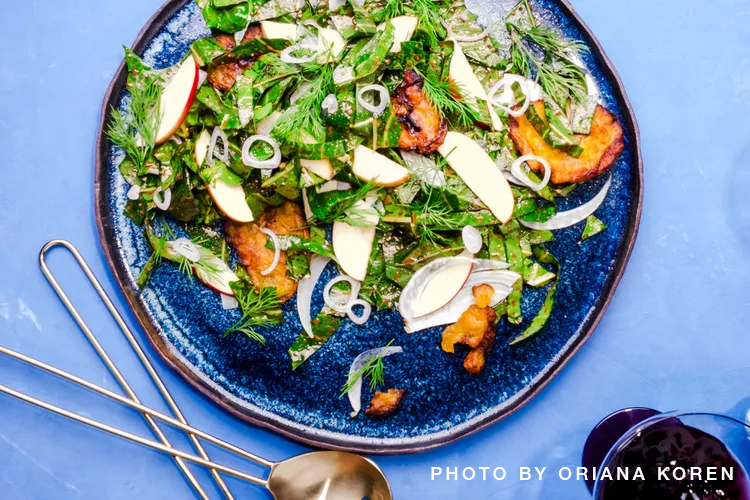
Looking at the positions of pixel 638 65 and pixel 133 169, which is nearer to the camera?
pixel 133 169

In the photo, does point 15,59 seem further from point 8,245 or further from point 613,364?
point 613,364

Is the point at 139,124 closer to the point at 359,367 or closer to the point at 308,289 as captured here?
the point at 308,289

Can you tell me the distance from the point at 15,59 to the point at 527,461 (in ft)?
8.29

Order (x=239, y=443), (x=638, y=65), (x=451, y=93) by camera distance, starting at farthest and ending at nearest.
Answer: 1. (x=638, y=65)
2. (x=239, y=443)
3. (x=451, y=93)

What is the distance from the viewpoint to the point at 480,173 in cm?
232

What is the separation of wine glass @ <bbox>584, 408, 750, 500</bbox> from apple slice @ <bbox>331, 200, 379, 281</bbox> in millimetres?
1067

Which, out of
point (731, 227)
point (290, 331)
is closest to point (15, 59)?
point (290, 331)

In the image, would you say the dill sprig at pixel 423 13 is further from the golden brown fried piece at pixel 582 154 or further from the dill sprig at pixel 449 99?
the golden brown fried piece at pixel 582 154

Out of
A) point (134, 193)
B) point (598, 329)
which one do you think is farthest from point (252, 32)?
point (598, 329)

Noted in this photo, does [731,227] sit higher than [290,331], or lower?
lower

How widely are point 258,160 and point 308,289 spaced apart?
20.0 inches

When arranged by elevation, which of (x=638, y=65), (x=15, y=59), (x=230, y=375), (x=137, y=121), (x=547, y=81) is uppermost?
(x=15, y=59)

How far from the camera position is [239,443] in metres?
2.48

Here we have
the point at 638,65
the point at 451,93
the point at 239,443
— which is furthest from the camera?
the point at 638,65
